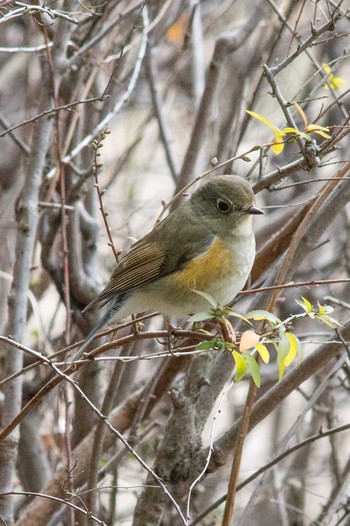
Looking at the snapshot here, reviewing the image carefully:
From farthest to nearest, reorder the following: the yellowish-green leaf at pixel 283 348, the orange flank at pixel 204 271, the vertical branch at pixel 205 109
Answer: the vertical branch at pixel 205 109 → the orange flank at pixel 204 271 → the yellowish-green leaf at pixel 283 348

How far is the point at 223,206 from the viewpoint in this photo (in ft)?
9.76

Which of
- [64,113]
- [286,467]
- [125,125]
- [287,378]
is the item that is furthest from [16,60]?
[287,378]

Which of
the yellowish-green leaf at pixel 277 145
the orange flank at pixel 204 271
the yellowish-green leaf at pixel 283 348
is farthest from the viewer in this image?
the orange flank at pixel 204 271

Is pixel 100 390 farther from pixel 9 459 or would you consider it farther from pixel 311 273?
pixel 311 273

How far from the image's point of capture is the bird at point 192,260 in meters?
2.77

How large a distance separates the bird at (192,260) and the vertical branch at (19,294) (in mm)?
370

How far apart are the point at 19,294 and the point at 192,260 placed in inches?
27.4

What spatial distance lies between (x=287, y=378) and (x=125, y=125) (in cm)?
459

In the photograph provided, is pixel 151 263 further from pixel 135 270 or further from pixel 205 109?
pixel 205 109

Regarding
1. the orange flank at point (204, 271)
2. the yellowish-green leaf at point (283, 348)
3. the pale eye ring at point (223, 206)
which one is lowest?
the yellowish-green leaf at point (283, 348)

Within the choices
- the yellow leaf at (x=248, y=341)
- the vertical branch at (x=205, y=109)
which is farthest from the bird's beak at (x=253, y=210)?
the vertical branch at (x=205, y=109)

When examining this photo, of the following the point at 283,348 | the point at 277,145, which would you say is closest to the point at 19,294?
the point at 277,145

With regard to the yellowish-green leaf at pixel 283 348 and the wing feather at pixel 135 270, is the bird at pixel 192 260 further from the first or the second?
the yellowish-green leaf at pixel 283 348

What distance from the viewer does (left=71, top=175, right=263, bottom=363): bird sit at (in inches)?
109
